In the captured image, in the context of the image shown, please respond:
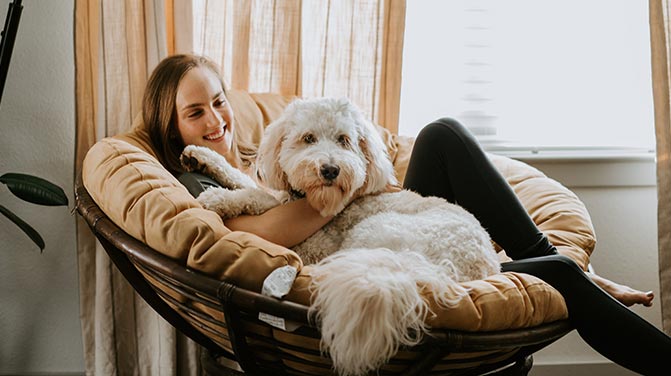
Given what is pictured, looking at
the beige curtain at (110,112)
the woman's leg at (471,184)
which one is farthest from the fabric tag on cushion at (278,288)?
the beige curtain at (110,112)

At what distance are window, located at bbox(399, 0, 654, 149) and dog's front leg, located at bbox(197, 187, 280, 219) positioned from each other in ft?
4.22

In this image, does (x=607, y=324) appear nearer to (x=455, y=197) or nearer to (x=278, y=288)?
(x=455, y=197)

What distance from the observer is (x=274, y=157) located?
167 centimetres

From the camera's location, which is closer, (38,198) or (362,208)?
(362,208)

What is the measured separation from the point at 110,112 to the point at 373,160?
3.72ft

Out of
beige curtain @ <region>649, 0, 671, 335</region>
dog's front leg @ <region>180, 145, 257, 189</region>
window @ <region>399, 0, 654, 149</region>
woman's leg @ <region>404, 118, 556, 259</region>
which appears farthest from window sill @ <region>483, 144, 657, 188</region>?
dog's front leg @ <region>180, 145, 257, 189</region>

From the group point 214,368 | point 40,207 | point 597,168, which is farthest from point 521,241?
point 40,207

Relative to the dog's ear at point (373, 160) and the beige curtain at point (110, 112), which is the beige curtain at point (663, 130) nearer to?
the dog's ear at point (373, 160)

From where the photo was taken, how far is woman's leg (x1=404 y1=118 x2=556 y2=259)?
1.86 m

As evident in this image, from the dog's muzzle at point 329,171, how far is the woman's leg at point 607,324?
0.55m

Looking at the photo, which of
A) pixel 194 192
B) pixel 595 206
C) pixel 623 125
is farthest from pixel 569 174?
pixel 194 192

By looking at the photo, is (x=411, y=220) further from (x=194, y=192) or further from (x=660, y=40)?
(x=660, y=40)

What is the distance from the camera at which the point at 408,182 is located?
6.96 feet

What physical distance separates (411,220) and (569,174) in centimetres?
148
